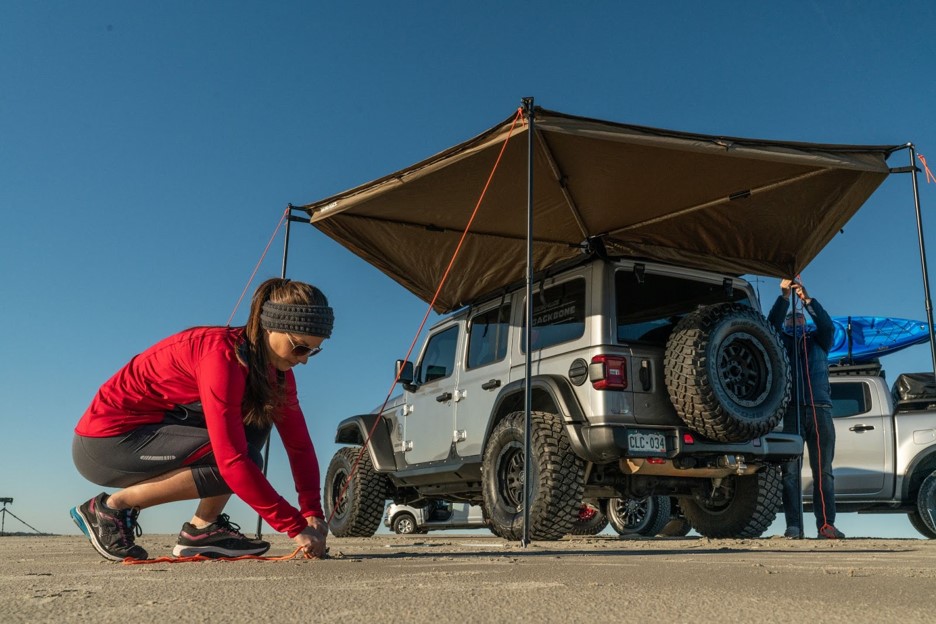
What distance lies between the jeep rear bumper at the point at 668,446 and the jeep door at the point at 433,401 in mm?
1872

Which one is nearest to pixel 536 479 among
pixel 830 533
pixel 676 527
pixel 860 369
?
pixel 830 533

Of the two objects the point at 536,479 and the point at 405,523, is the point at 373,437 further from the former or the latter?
the point at 405,523

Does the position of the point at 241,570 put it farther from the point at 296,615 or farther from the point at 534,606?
the point at 534,606

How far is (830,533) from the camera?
777cm

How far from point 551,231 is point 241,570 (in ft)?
17.2

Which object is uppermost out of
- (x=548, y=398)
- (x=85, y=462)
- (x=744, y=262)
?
(x=744, y=262)

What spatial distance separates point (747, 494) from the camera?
7.12 meters

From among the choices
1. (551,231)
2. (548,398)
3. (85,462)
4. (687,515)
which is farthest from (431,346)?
(85,462)

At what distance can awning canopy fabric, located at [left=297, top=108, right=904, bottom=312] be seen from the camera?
6039mm

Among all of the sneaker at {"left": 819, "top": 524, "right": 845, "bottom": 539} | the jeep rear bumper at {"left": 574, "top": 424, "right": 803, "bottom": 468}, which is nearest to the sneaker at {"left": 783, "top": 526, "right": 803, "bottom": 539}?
the sneaker at {"left": 819, "top": 524, "right": 845, "bottom": 539}

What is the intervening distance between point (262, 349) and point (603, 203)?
13.9 feet

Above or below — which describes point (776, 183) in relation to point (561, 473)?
above

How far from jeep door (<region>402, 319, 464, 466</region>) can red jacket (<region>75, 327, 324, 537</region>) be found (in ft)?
12.1

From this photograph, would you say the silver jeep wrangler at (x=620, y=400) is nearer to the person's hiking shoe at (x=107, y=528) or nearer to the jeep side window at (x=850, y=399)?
the jeep side window at (x=850, y=399)
